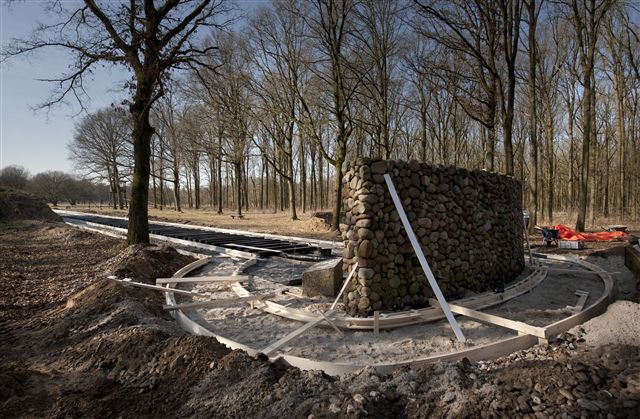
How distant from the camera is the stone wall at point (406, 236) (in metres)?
5.65

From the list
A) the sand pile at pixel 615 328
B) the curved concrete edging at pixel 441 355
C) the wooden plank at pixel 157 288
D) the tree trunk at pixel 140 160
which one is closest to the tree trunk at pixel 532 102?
the curved concrete edging at pixel 441 355

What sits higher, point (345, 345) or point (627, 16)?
point (627, 16)

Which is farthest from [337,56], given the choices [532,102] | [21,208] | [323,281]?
[21,208]

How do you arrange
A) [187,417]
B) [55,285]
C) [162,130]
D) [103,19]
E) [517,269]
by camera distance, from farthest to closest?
[162,130], [103,19], [517,269], [55,285], [187,417]

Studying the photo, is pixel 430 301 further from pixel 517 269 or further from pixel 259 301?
pixel 517 269

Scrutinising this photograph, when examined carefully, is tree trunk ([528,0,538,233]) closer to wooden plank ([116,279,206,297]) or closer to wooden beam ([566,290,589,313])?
wooden beam ([566,290,589,313])

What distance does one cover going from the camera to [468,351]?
4.06 m

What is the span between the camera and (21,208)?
75.3ft

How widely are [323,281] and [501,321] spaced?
312 cm

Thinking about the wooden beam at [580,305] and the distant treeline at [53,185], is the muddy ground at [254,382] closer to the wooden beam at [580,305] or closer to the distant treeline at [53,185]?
the wooden beam at [580,305]

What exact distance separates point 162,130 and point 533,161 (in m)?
32.6

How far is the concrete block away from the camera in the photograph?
6.85 metres

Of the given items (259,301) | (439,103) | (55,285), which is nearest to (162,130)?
(439,103)

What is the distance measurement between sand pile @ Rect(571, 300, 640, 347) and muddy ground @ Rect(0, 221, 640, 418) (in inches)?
5.9
